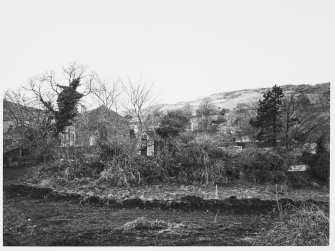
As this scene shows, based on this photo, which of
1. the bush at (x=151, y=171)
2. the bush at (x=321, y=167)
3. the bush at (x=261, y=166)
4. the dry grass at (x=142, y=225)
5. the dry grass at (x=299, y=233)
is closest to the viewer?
the dry grass at (x=299, y=233)

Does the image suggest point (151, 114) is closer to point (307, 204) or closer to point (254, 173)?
point (254, 173)

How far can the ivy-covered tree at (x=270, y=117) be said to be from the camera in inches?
445

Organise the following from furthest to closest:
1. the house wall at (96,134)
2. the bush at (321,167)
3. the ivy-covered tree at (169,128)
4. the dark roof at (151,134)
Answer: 1. the dark roof at (151,134)
2. the ivy-covered tree at (169,128)
3. the house wall at (96,134)
4. the bush at (321,167)

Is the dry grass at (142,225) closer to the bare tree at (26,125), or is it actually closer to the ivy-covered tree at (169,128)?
the ivy-covered tree at (169,128)

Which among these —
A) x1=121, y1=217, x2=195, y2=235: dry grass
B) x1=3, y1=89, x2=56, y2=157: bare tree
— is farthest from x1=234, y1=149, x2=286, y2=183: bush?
x1=3, y1=89, x2=56, y2=157: bare tree

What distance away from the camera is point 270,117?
11750mm

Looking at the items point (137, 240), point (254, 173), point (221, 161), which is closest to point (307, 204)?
point (254, 173)

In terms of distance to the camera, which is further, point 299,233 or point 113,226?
point 113,226

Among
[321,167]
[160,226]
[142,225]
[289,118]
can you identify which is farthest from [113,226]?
[289,118]

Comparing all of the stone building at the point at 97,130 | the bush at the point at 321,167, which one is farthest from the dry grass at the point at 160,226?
the bush at the point at 321,167

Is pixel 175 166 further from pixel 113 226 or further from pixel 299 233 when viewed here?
pixel 299 233

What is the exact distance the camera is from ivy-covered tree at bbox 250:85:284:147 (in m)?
11.3

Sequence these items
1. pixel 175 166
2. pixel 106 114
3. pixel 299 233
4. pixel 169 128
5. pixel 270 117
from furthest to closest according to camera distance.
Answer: pixel 270 117
pixel 106 114
pixel 169 128
pixel 175 166
pixel 299 233

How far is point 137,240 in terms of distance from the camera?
16.5 feet
